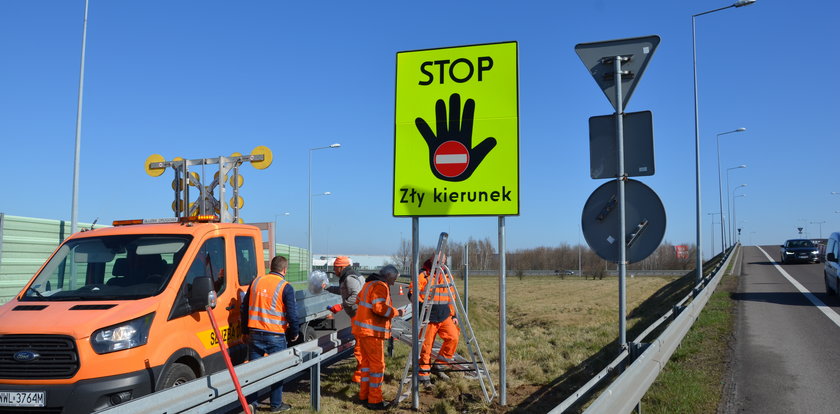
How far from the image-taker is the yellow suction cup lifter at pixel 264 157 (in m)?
7.96

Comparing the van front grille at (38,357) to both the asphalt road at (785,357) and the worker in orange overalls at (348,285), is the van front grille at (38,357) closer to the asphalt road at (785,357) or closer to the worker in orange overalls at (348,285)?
the worker in orange overalls at (348,285)

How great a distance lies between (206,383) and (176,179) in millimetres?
3731

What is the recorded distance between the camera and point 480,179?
650 centimetres

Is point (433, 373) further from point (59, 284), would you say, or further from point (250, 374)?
point (59, 284)

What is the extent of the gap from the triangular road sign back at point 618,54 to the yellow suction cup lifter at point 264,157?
4.09 m

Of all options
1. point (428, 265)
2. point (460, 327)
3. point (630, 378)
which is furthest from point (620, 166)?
point (428, 265)

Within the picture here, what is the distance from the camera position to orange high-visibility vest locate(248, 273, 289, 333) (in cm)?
630

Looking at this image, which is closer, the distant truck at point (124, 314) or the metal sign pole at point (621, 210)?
the distant truck at point (124, 314)

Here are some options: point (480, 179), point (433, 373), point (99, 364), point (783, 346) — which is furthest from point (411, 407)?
point (783, 346)

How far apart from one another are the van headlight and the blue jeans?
4.63 ft

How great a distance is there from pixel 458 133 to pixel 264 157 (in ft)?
9.05

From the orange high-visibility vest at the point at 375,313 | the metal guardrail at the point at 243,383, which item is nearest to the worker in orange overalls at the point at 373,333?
the orange high-visibility vest at the point at 375,313

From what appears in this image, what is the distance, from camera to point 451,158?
661cm

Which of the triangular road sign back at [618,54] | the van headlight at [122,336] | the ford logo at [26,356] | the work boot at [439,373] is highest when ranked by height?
the triangular road sign back at [618,54]
